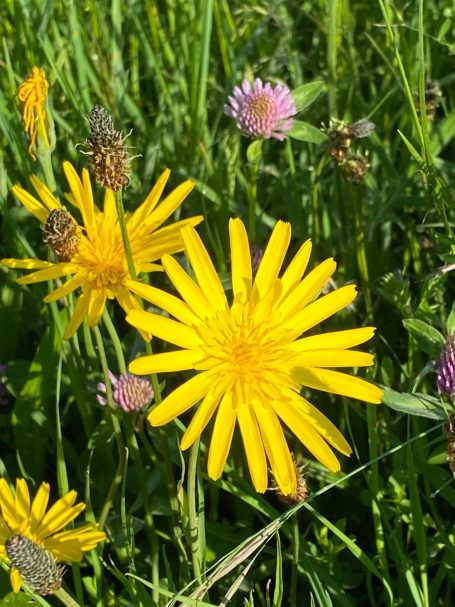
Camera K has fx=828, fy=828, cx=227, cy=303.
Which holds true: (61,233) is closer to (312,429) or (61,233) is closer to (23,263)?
(23,263)

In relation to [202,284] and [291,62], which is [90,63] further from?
[202,284]

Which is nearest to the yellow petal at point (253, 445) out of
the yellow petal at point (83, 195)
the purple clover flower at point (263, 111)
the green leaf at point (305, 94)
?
the yellow petal at point (83, 195)

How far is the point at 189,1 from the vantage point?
216 cm

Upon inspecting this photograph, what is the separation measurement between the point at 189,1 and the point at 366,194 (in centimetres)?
72

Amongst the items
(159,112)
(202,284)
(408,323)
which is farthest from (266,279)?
(159,112)

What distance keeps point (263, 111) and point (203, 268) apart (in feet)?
1.93

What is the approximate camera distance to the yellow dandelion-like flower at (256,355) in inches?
41.9

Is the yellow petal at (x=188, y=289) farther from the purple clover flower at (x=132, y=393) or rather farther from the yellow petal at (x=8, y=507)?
the yellow petal at (x=8, y=507)

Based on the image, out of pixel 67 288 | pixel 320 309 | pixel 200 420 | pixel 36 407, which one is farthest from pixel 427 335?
pixel 36 407

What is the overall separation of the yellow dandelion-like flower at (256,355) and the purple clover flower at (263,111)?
1.72 ft

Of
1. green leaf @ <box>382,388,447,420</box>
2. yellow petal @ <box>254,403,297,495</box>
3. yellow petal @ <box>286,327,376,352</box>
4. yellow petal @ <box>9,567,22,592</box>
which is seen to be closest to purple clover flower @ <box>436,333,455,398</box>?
green leaf @ <box>382,388,447,420</box>

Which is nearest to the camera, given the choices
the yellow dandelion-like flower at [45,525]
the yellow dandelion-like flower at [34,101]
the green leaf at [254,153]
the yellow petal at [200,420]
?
the yellow petal at [200,420]

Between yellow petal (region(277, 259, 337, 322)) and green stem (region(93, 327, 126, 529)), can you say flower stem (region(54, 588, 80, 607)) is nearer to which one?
green stem (region(93, 327, 126, 529))

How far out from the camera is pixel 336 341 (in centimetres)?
113
